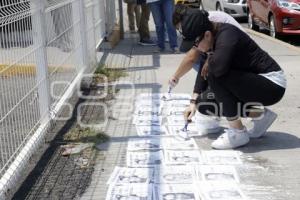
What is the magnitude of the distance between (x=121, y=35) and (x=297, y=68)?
183 inches

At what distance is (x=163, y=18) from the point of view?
10398 mm

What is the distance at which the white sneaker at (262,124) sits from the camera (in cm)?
533

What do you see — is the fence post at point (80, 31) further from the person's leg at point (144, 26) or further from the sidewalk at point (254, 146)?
the person's leg at point (144, 26)

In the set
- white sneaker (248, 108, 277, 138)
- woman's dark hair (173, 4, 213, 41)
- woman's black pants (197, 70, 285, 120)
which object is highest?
woman's dark hair (173, 4, 213, 41)

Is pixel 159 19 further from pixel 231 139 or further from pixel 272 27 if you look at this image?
pixel 231 139

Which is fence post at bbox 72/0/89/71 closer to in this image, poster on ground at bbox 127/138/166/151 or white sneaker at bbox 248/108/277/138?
poster on ground at bbox 127/138/166/151

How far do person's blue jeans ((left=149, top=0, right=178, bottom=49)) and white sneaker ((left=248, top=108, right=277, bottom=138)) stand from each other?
4.97 meters

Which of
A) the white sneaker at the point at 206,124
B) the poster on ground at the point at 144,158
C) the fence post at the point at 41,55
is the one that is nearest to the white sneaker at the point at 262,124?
the white sneaker at the point at 206,124

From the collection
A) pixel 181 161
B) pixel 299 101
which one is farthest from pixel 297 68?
pixel 181 161

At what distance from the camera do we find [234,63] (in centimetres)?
497

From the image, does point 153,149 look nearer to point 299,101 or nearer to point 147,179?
point 147,179

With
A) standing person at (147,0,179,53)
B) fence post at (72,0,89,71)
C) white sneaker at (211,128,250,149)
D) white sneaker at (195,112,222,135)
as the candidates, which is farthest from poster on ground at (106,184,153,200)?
standing person at (147,0,179,53)

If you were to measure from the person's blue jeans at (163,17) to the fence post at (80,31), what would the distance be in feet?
8.97

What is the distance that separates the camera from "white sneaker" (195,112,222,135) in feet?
18.1
